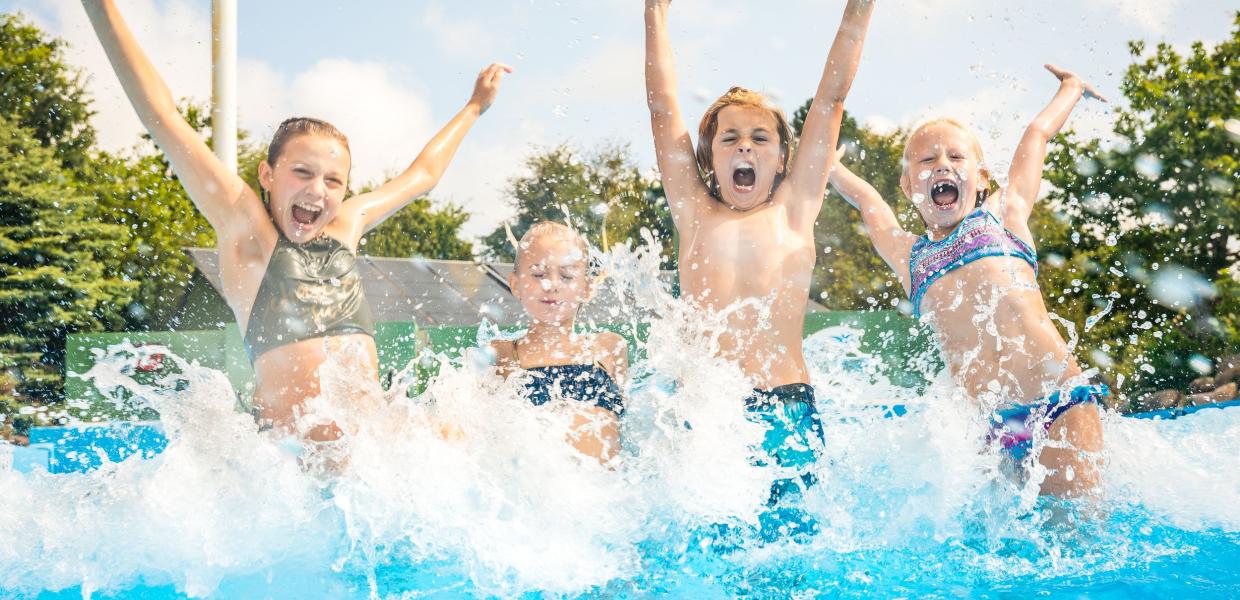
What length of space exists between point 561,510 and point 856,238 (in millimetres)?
20817

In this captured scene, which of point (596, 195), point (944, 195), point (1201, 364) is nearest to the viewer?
point (944, 195)

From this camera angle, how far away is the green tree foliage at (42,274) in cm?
1677

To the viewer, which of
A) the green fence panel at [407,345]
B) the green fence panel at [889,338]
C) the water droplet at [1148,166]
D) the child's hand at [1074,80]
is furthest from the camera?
the water droplet at [1148,166]

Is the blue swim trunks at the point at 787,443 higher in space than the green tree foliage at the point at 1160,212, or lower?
lower

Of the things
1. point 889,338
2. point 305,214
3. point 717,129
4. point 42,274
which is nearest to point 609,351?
point 717,129

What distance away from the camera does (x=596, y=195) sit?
22828 mm

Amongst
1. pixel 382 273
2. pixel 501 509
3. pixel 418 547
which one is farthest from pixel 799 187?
pixel 382 273

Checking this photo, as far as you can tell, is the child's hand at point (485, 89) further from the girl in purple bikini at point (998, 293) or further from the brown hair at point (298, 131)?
the girl in purple bikini at point (998, 293)

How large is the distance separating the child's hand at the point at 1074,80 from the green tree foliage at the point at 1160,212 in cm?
1005

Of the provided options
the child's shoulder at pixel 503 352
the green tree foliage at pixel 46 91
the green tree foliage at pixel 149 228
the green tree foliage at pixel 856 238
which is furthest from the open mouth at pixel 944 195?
the green tree foliage at pixel 46 91

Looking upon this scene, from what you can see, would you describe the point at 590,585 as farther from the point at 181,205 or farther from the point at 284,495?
the point at 181,205

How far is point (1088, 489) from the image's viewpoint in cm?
347

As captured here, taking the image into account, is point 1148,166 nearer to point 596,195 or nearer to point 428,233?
point 596,195

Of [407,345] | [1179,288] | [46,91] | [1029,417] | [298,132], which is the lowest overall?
[1029,417]
